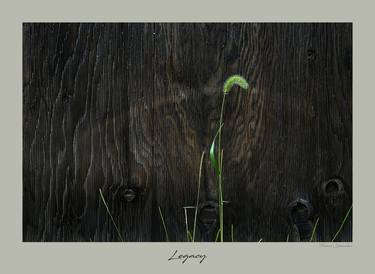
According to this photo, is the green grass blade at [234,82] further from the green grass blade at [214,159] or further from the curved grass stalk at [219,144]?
the green grass blade at [214,159]

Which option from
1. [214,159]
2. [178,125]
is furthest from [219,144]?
[178,125]

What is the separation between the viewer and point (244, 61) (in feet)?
15.2

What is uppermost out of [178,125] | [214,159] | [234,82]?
[234,82]

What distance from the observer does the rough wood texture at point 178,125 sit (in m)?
4.62

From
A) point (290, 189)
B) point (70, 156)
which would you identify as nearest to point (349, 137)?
point (290, 189)

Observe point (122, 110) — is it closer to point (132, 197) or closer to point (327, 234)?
point (132, 197)

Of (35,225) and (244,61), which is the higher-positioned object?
(244,61)

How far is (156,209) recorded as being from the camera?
15.2 ft

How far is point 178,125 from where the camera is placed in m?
4.62

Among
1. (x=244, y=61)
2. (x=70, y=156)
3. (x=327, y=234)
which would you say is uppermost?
(x=244, y=61)

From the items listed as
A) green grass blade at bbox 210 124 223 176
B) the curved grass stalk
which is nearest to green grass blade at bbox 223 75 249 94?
the curved grass stalk

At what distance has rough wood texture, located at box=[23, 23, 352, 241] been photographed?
462cm

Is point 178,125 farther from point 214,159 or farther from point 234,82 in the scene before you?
point 234,82

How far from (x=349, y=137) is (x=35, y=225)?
163 centimetres
